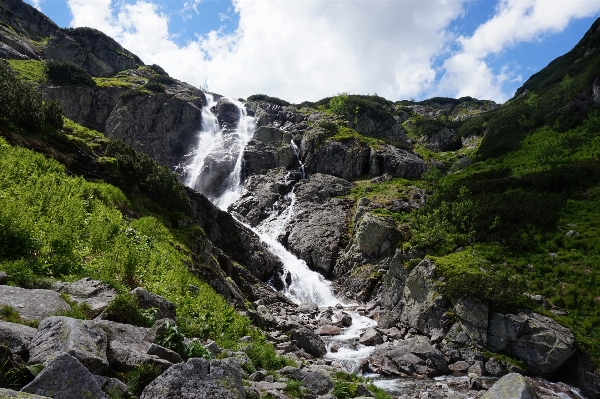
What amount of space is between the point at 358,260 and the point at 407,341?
18.1m

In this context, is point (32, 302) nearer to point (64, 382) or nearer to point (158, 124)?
point (64, 382)

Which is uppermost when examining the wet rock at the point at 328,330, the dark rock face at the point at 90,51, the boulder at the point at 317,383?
the dark rock face at the point at 90,51

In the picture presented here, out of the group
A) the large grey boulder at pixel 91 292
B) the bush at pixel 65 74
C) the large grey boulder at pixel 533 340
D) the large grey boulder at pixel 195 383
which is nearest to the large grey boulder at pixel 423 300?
the large grey boulder at pixel 533 340

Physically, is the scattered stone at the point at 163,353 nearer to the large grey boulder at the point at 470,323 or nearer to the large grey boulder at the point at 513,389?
the large grey boulder at the point at 513,389

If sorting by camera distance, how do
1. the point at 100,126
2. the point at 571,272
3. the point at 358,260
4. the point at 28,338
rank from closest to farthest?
the point at 28,338 < the point at 571,272 < the point at 358,260 < the point at 100,126

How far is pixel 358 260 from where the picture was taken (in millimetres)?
42188

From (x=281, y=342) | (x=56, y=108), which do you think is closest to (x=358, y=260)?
(x=281, y=342)

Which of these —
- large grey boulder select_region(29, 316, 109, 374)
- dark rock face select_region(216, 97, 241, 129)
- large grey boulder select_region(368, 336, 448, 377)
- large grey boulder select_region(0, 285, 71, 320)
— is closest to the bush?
dark rock face select_region(216, 97, 241, 129)

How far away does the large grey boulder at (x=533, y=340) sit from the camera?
2181 cm

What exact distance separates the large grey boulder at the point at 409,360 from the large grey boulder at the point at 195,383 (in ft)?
63.2

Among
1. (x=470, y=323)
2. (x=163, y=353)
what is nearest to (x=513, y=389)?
(x=163, y=353)

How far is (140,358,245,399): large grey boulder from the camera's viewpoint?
4520 mm

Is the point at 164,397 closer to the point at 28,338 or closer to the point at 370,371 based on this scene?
the point at 28,338

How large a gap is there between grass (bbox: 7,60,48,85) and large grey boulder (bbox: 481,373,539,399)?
316 ft
